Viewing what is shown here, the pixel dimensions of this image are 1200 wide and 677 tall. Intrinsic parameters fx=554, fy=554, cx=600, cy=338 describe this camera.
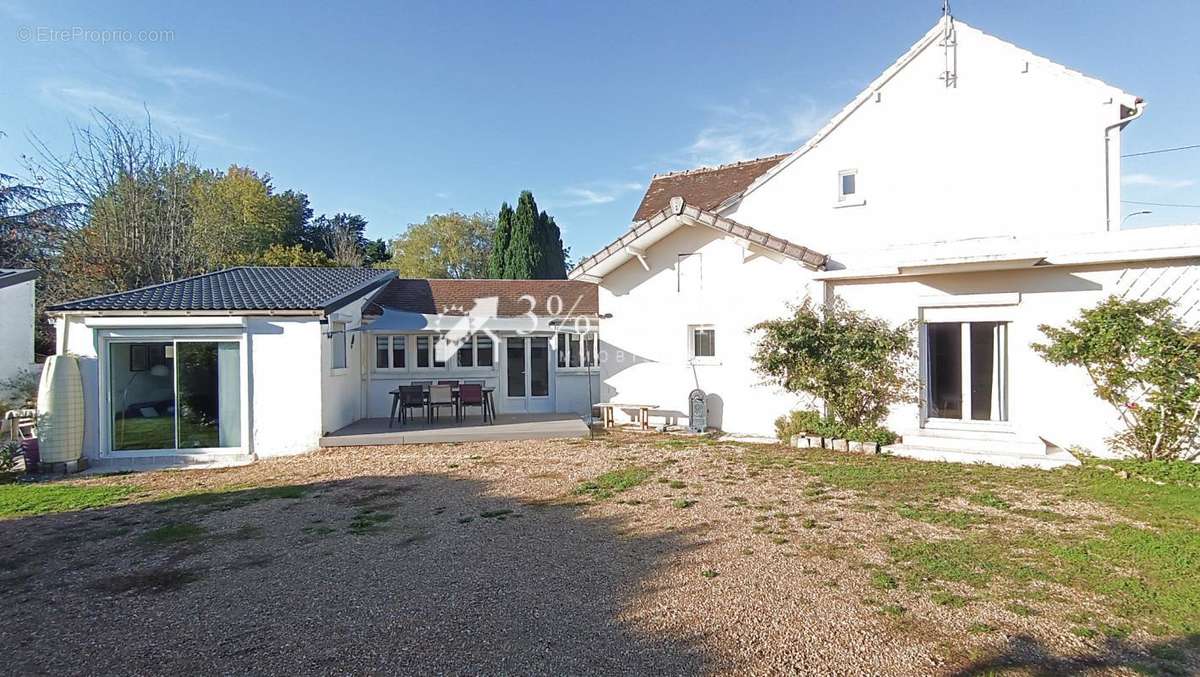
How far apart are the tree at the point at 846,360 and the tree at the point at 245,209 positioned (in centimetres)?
3795

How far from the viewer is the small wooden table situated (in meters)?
19.7

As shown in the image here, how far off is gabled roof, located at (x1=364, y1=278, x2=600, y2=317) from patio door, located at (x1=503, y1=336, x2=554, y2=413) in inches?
58.7

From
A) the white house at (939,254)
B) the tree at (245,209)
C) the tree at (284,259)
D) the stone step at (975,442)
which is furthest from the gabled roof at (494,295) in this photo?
the tree at (245,209)

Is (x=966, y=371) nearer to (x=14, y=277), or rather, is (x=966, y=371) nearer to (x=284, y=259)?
(x=14, y=277)

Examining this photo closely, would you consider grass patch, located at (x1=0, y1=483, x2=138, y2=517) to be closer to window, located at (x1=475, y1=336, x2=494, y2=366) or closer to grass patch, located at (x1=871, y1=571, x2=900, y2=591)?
window, located at (x1=475, y1=336, x2=494, y2=366)

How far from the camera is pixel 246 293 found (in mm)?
18062

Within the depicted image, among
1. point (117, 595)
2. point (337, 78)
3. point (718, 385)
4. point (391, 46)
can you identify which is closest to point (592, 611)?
point (117, 595)

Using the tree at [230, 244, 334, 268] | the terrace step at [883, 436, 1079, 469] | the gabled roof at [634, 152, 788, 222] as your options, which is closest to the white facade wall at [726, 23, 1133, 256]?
the gabled roof at [634, 152, 788, 222]

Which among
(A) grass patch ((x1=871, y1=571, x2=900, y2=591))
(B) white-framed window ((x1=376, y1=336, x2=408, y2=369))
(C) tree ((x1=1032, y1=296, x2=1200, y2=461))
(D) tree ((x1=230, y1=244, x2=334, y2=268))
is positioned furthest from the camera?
(D) tree ((x1=230, y1=244, x2=334, y2=268))

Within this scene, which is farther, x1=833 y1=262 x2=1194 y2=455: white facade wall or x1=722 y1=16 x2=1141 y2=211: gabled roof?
x1=722 y1=16 x2=1141 y2=211: gabled roof

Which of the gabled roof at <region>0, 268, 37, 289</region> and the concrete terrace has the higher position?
the gabled roof at <region>0, 268, 37, 289</region>

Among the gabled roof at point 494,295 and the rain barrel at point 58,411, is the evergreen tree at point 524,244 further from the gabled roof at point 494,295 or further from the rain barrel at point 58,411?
the rain barrel at point 58,411

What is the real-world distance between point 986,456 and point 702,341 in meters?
8.89

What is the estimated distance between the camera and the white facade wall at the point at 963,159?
1526 cm
